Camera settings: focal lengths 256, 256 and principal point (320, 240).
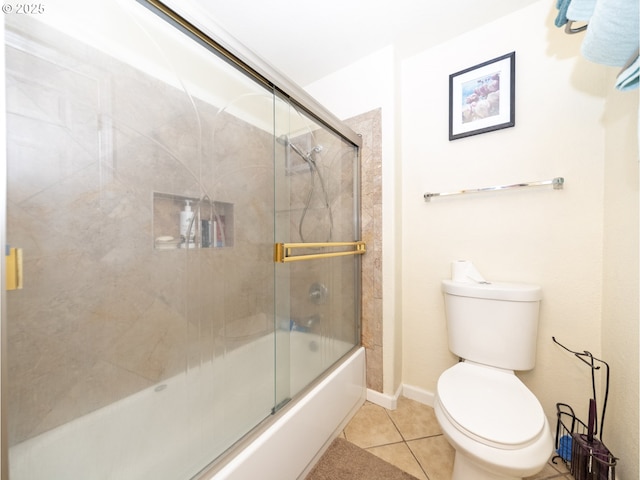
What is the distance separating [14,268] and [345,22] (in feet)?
5.36

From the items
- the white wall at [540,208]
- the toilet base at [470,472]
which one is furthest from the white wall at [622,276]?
the toilet base at [470,472]

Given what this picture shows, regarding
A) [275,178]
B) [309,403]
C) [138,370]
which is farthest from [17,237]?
[309,403]

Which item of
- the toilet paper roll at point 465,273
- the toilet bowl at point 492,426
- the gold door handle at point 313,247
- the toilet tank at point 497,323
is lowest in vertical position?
the toilet bowl at point 492,426

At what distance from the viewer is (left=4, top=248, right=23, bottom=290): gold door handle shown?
0.49 meters

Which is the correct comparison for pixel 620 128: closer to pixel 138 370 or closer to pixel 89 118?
pixel 89 118

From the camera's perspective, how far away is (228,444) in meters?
0.85

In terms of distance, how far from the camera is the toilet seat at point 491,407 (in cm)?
80

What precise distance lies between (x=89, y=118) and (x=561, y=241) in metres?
1.79

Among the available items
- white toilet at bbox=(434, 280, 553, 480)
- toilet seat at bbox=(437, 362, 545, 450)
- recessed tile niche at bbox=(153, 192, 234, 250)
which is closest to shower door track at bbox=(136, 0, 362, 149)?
recessed tile niche at bbox=(153, 192, 234, 250)

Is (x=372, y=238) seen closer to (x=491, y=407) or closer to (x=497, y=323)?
(x=497, y=323)

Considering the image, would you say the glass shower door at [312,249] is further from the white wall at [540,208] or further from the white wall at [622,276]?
the white wall at [622,276]

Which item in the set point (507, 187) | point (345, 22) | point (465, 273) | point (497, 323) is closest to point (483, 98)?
point (507, 187)

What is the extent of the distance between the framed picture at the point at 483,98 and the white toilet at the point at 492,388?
0.83 meters

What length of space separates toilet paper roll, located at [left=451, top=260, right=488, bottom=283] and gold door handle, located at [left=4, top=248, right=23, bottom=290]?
155 centimetres
